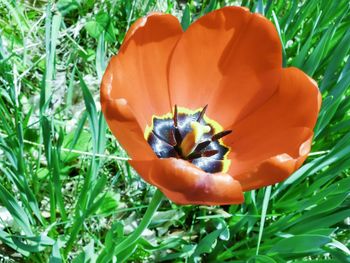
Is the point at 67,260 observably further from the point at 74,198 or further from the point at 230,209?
the point at 230,209

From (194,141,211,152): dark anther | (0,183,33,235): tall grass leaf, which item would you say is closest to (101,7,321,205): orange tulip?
(194,141,211,152): dark anther

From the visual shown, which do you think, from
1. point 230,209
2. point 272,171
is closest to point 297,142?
point 272,171

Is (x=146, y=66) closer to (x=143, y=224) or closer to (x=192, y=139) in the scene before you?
(x=192, y=139)

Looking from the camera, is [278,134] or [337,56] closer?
[278,134]

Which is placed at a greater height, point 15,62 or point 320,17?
point 320,17

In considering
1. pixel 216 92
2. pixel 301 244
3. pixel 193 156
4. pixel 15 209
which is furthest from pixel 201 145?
pixel 15 209

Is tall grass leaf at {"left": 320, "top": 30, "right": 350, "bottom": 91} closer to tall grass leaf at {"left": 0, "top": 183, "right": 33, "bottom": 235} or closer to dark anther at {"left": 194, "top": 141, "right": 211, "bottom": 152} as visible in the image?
dark anther at {"left": 194, "top": 141, "right": 211, "bottom": 152}

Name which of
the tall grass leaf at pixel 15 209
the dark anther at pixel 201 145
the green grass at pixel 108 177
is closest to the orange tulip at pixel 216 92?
the dark anther at pixel 201 145
